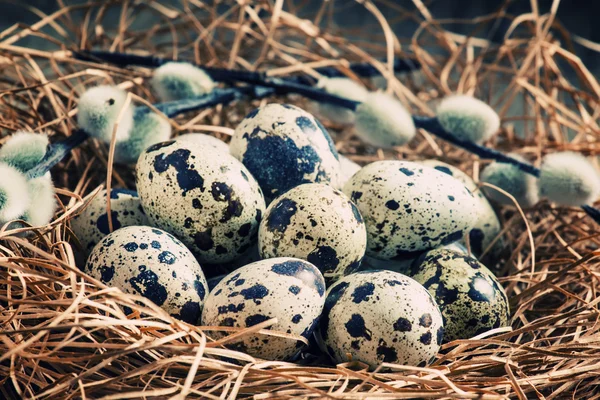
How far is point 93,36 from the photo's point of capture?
162cm

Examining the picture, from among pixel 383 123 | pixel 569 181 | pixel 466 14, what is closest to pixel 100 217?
pixel 383 123

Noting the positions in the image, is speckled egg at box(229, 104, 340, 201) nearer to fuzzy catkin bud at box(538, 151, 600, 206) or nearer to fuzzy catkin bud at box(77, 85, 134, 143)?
fuzzy catkin bud at box(77, 85, 134, 143)

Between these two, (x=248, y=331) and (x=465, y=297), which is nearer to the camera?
(x=248, y=331)

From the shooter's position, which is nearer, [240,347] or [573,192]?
[240,347]

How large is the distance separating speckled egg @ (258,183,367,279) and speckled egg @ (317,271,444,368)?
0.06 meters

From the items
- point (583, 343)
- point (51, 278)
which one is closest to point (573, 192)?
point (583, 343)

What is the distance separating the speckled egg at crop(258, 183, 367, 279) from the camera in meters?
0.83

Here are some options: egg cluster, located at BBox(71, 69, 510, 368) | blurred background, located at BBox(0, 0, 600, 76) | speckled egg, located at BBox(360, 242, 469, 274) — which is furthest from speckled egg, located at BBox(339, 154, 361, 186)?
blurred background, located at BBox(0, 0, 600, 76)

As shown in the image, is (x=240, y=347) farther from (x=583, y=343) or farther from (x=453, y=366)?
(x=583, y=343)

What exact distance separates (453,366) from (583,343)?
0.62 feet

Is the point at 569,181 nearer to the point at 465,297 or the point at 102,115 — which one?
the point at 465,297

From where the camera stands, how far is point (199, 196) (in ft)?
2.82

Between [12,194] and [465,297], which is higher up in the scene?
[12,194]

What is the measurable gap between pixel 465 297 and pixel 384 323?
16 cm
